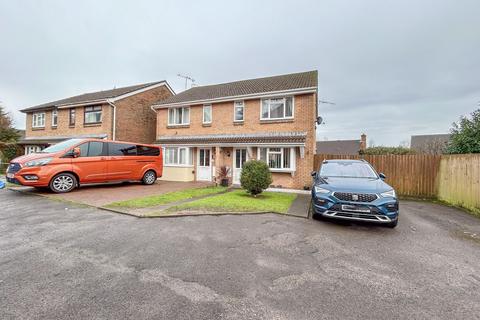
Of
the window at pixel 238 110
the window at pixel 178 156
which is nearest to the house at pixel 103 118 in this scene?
the window at pixel 178 156

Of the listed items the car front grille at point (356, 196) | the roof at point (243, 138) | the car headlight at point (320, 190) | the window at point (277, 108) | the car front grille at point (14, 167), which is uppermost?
the window at point (277, 108)

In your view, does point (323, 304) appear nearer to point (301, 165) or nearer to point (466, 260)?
point (466, 260)

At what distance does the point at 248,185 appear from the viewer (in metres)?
8.88

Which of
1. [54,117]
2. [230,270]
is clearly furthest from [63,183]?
[54,117]

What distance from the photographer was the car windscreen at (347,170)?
6.52 m

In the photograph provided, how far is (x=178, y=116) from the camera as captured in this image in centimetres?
1550

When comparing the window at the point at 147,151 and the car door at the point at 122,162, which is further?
the window at the point at 147,151

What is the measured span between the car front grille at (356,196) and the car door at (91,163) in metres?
9.87

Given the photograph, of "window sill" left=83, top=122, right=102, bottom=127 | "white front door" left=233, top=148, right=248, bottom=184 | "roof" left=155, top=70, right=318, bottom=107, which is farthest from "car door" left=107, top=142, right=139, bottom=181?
"window sill" left=83, top=122, right=102, bottom=127

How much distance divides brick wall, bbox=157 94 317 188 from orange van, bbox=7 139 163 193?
12.9 feet

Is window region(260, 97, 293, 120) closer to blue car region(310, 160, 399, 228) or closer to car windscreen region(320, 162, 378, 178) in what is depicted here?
car windscreen region(320, 162, 378, 178)

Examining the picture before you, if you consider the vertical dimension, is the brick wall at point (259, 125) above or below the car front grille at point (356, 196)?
above

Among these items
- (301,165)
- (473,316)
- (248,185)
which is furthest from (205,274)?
(301,165)

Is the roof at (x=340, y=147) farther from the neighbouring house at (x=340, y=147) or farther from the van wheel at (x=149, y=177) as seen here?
the van wheel at (x=149, y=177)
